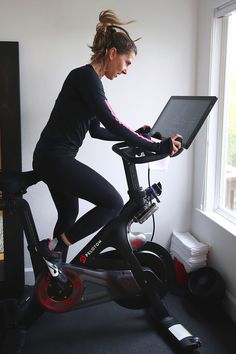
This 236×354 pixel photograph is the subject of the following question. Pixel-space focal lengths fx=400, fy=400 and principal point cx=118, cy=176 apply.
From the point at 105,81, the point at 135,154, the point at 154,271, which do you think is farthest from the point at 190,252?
the point at 105,81

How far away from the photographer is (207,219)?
2723mm

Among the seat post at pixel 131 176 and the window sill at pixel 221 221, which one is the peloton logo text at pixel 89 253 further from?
the window sill at pixel 221 221

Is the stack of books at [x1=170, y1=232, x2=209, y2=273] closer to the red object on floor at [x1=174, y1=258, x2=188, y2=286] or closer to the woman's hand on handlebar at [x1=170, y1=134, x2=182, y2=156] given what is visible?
the red object on floor at [x1=174, y1=258, x2=188, y2=286]

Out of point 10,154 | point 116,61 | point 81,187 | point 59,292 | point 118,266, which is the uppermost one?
point 116,61

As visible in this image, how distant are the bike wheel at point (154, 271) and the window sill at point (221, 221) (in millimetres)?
454

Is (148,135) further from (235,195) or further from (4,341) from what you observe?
(4,341)

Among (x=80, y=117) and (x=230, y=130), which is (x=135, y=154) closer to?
(x=80, y=117)

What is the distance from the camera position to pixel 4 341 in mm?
2066

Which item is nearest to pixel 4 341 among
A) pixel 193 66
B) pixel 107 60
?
pixel 107 60

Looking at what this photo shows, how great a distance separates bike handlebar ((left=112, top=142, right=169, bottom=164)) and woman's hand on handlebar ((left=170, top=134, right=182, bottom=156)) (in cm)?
7

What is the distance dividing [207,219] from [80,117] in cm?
122

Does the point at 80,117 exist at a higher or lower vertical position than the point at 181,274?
higher

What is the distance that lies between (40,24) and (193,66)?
1073 mm

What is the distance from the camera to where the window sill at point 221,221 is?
96.7 inches
